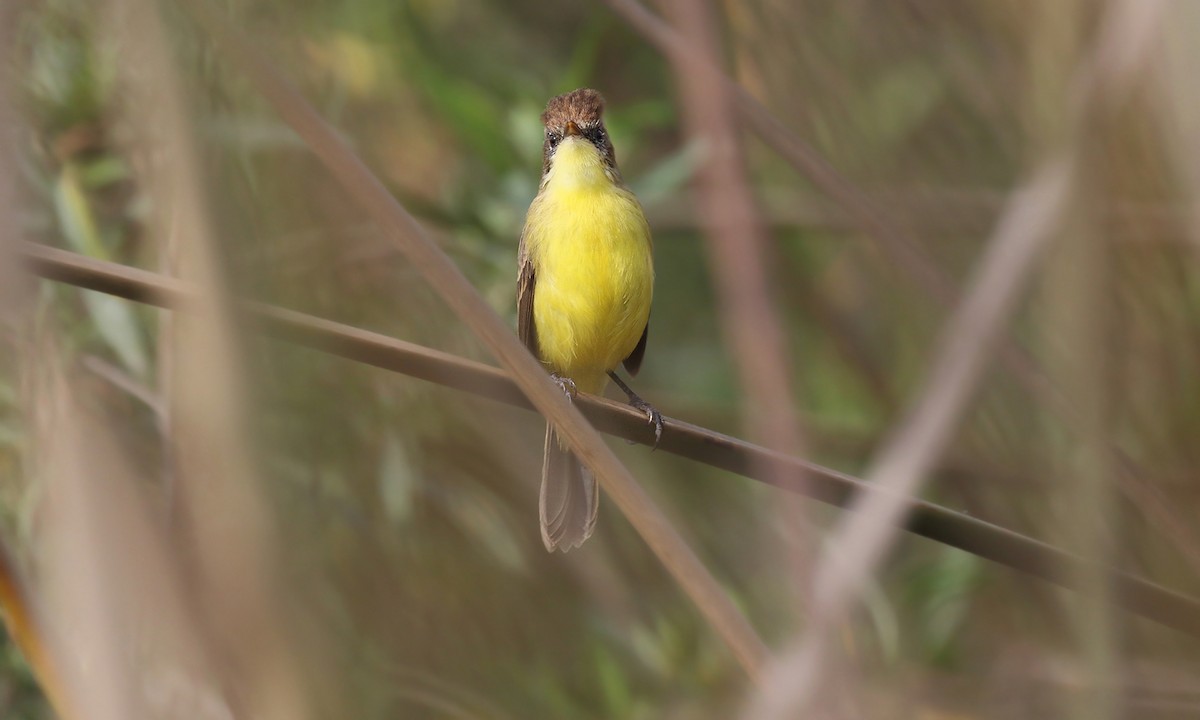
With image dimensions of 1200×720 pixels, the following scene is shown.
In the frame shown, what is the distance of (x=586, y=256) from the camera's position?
3568 millimetres

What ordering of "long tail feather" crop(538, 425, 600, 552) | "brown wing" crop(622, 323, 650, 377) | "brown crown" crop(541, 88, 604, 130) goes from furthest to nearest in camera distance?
"brown wing" crop(622, 323, 650, 377), "brown crown" crop(541, 88, 604, 130), "long tail feather" crop(538, 425, 600, 552)

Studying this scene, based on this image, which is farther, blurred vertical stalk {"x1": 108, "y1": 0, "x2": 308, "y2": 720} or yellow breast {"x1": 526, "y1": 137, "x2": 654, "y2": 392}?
yellow breast {"x1": 526, "y1": 137, "x2": 654, "y2": 392}

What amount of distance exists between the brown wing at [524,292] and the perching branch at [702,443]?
1.73 meters

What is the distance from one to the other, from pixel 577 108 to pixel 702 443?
186cm

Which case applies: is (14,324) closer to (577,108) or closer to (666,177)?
(577,108)

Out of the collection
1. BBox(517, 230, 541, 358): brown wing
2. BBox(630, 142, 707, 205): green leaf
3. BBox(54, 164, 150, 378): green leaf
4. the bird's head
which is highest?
BBox(630, 142, 707, 205): green leaf

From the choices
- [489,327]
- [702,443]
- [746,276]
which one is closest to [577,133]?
[702,443]

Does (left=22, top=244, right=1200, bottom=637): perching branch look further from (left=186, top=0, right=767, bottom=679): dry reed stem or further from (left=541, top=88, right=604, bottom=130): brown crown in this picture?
(left=541, top=88, right=604, bottom=130): brown crown

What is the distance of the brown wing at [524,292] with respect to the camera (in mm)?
3668

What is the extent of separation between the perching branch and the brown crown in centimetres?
177

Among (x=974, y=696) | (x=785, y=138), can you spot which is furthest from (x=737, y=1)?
(x=974, y=696)

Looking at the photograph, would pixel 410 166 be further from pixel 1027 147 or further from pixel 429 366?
pixel 429 366

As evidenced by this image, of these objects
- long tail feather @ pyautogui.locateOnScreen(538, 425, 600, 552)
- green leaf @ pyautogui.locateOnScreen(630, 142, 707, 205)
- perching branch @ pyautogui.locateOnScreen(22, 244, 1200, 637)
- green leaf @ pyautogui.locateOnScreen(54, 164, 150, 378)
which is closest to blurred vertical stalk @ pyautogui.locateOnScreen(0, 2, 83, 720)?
perching branch @ pyautogui.locateOnScreen(22, 244, 1200, 637)

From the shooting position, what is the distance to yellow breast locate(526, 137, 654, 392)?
11.7ft
